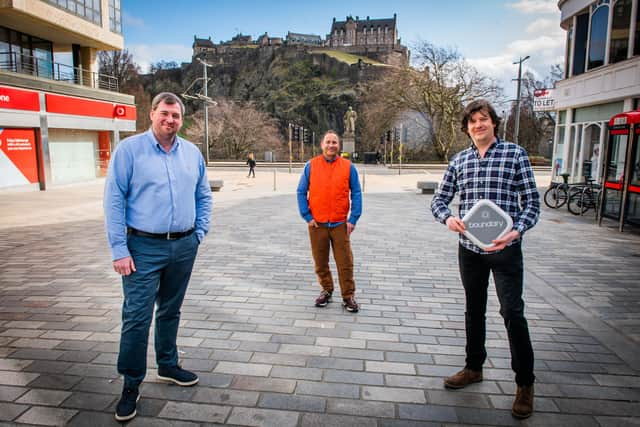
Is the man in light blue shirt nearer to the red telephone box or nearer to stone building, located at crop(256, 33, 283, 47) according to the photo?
the red telephone box

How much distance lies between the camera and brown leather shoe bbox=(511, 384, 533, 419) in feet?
9.29

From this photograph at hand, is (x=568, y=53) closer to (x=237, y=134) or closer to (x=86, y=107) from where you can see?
(x=86, y=107)

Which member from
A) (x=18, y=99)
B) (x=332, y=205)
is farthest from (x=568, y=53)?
(x=18, y=99)

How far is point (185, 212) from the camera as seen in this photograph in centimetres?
301

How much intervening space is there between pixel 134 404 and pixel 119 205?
1.21 m

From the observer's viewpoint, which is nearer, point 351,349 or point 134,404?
point 134,404

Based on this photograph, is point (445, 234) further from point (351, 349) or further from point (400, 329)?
point (351, 349)

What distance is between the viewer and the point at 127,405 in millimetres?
2818

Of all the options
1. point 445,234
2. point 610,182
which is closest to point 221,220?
point 445,234

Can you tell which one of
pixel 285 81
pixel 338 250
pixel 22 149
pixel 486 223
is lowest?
pixel 338 250

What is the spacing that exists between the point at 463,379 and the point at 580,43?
59.4 feet

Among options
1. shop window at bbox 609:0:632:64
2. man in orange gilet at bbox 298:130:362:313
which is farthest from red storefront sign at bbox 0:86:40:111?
shop window at bbox 609:0:632:64

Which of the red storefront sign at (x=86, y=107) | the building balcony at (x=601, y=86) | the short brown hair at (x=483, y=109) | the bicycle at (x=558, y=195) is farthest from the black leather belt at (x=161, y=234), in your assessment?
the red storefront sign at (x=86, y=107)

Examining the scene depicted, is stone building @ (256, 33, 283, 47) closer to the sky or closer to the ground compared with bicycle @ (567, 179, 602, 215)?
closer to the sky
